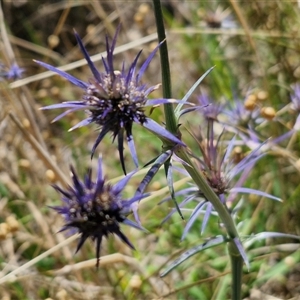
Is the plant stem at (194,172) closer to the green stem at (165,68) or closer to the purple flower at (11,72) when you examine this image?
the green stem at (165,68)

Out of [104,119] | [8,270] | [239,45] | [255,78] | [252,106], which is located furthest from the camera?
[239,45]

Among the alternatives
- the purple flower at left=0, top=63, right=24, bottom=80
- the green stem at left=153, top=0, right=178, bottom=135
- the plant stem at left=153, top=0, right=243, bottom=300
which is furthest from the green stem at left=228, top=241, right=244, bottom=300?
the purple flower at left=0, top=63, right=24, bottom=80

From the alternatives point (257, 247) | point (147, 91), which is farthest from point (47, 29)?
point (147, 91)

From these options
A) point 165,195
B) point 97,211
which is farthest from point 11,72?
point 97,211

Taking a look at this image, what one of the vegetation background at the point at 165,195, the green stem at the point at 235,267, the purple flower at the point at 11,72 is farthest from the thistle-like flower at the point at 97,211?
the purple flower at the point at 11,72

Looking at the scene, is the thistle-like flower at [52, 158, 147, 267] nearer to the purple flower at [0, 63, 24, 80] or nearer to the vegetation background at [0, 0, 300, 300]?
the vegetation background at [0, 0, 300, 300]

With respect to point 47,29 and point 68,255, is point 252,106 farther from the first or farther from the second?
point 47,29
